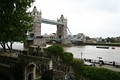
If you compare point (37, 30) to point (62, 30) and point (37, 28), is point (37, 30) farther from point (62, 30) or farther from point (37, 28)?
point (62, 30)

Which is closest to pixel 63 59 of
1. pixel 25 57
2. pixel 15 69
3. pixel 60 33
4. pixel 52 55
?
pixel 52 55

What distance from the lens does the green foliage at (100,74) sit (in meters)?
16.9

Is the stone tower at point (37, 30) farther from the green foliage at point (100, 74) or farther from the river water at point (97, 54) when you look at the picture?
the green foliage at point (100, 74)

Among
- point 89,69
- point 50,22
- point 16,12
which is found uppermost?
point 50,22

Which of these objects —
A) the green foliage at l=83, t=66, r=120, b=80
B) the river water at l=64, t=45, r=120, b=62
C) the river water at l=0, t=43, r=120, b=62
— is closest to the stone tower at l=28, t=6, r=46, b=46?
the river water at l=0, t=43, r=120, b=62

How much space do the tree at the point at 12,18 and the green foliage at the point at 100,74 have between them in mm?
7473

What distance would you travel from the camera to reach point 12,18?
1753 cm

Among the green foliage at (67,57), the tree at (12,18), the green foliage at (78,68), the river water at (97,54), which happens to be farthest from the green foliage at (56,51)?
the river water at (97,54)

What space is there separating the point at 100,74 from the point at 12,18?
9.23m

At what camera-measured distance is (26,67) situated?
2366cm

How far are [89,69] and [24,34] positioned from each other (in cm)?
754

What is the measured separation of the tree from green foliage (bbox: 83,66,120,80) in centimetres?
747

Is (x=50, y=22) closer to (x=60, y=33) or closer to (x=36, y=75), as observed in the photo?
(x=60, y=33)

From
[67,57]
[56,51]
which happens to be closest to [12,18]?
[67,57]
